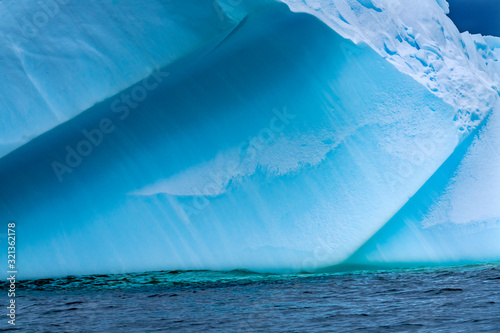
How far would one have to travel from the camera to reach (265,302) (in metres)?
4.09

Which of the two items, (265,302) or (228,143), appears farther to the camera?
(228,143)

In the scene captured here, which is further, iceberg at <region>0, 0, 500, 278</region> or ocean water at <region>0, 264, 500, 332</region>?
iceberg at <region>0, 0, 500, 278</region>

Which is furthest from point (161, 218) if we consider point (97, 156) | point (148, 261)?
point (97, 156)

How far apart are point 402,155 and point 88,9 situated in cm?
364

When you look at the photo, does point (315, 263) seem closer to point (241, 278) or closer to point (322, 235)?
point (322, 235)

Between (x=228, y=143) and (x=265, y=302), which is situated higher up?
(x=228, y=143)

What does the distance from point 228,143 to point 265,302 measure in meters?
2.21

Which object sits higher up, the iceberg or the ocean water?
the iceberg

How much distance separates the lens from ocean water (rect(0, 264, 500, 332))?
3.27m

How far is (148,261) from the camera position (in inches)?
221

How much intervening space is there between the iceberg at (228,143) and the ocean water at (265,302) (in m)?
0.26

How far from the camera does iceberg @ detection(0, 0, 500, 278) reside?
5.26 meters

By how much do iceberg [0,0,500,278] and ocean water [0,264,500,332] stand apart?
10.1 inches

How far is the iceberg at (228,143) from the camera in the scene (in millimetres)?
5258
